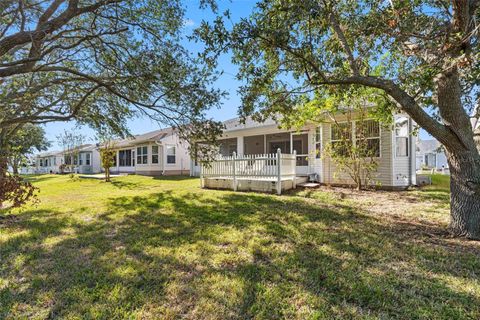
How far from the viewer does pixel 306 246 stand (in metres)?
4.43

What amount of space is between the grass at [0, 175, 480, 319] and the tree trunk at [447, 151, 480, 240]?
1.11 feet

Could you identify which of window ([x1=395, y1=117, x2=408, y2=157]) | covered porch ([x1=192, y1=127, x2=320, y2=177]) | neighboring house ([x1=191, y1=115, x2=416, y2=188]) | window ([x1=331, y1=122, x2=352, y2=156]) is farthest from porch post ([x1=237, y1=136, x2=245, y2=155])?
window ([x1=395, y1=117, x2=408, y2=157])

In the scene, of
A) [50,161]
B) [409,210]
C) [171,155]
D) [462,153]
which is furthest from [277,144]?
[50,161]

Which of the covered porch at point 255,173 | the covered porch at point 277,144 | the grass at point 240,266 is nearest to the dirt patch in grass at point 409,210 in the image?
the grass at point 240,266

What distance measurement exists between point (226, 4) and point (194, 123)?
122 inches

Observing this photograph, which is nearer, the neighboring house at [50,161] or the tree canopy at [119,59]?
the tree canopy at [119,59]

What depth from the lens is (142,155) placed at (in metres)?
24.0

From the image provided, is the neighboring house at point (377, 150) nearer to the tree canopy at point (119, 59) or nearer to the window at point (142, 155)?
the tree canopy at point (119, 59)

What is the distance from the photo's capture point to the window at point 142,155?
2360cm

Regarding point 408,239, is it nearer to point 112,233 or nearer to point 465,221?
point 465,221

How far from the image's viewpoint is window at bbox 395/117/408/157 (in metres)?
10.6

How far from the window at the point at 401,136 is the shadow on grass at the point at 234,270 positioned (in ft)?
19.6

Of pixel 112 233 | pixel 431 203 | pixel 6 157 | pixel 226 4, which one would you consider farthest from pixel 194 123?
pixel 431 203

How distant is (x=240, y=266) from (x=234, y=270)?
154mm
